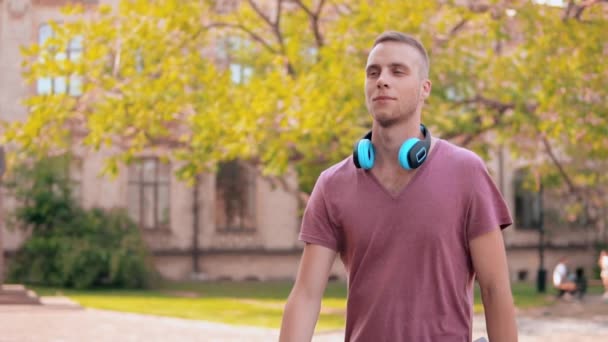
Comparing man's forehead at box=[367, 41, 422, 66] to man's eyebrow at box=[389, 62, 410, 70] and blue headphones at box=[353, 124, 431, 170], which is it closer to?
man's eyebrow at box=[389, 62, 410, 70]

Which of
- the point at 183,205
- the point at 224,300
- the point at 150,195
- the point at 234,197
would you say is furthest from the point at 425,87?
the point at 234,197

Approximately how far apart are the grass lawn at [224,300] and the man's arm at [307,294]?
14.9m

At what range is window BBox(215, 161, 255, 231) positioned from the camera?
1388 inches

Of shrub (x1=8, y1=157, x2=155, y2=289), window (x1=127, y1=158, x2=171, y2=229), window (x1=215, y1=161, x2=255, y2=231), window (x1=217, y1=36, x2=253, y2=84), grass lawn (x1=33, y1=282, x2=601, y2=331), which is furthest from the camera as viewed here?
window (x1=215, y1=161, x2=255, y2=231)

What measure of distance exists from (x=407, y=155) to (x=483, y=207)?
28cm

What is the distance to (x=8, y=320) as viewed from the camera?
18.7 metres

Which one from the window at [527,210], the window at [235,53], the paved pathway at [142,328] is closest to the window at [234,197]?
the window at [235,53]

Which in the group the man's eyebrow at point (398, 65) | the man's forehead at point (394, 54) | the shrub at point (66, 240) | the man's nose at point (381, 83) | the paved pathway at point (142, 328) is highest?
the man's forehead at point (394, 54)

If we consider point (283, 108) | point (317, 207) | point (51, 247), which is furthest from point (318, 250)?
point (51, 247)

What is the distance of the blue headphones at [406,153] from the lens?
326cm

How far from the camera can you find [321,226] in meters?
3.37

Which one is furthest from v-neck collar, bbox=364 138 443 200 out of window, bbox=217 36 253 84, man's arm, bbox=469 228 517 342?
window, bbox=217 36 253 84

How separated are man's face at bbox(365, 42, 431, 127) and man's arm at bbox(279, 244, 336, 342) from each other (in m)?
0.47

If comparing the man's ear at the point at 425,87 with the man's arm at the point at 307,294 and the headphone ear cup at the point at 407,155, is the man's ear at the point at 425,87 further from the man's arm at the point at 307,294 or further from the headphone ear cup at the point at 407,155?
the man's arm at the point at 307,294
